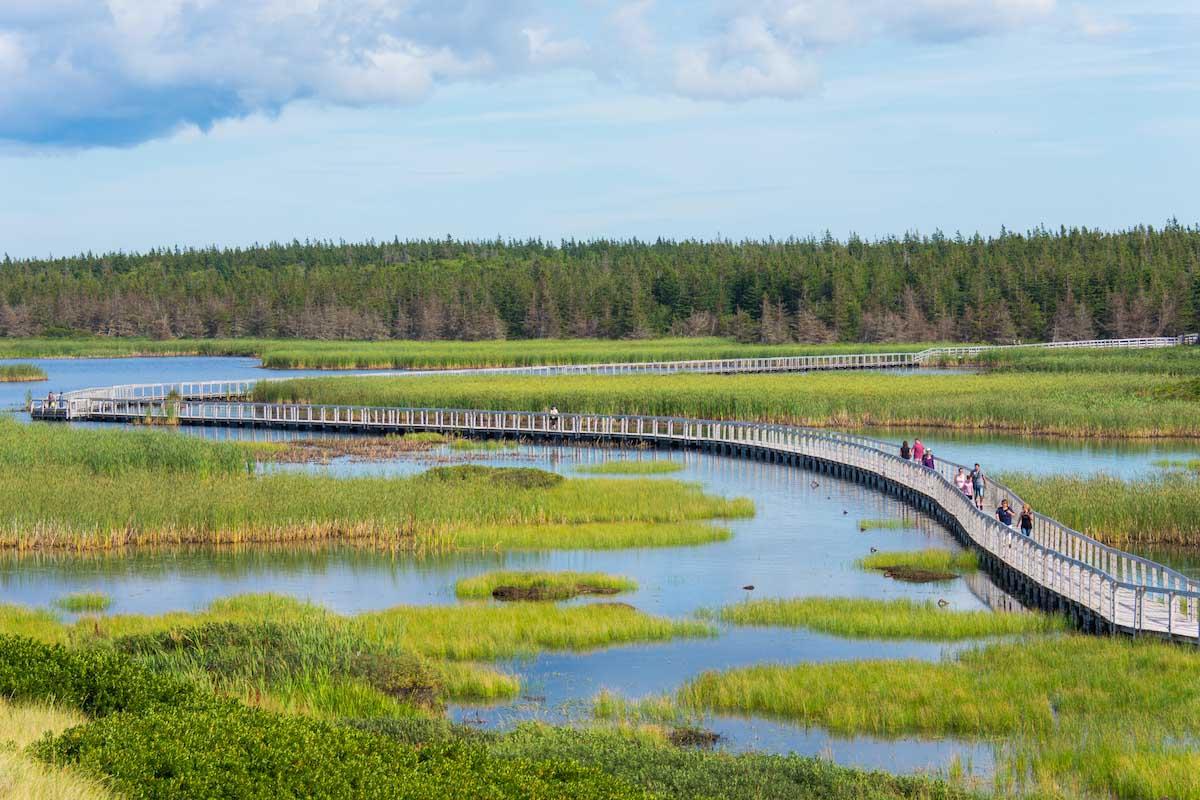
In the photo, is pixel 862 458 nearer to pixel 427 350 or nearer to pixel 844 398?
pixel 844 398

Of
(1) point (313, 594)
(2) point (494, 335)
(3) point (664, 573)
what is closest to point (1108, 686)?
(3) point (664, 573)

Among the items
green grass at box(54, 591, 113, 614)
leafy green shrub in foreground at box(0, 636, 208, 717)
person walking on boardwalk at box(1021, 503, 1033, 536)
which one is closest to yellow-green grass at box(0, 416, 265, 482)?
green grass at box(54, 591, 113, 614)

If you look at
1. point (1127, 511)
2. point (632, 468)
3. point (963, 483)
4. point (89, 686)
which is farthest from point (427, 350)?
point (89, 686)

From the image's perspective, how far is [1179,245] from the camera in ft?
617

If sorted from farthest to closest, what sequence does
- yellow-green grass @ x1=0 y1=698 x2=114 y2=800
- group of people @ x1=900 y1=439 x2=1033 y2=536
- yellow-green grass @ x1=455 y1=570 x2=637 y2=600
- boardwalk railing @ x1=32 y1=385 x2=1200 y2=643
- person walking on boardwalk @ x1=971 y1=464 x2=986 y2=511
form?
1. person walking on boardwalk @ x1=971 y1=464 x2=986 y2=511
2. group of people @ x1=900 y1=439 x2=1033 y2=536
3. yellow-green grass @ x1=455 y1=570 x2=637 y2=600
4. boardwalk railing @ x1=32 y1=385 x2=1200 y2=643
5. yellow-green grass @ x1=0 y1=698 x2=114 y2=800

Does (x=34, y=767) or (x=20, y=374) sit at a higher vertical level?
(x=34, y=767)

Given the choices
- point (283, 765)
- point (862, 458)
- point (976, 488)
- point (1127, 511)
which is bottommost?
point (862, 458)

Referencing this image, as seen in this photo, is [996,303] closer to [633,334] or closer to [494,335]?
[633,334]

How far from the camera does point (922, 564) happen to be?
112ft

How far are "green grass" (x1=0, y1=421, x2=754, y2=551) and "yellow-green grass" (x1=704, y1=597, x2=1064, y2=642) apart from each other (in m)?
8.83

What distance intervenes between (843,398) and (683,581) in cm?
4600

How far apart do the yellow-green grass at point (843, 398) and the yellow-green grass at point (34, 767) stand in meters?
58.0

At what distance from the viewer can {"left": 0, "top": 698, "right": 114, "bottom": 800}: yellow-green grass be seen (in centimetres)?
1188

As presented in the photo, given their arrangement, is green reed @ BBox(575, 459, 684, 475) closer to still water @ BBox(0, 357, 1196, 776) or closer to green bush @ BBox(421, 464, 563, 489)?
still water @ BBox(0, 357, 1196, 776)
